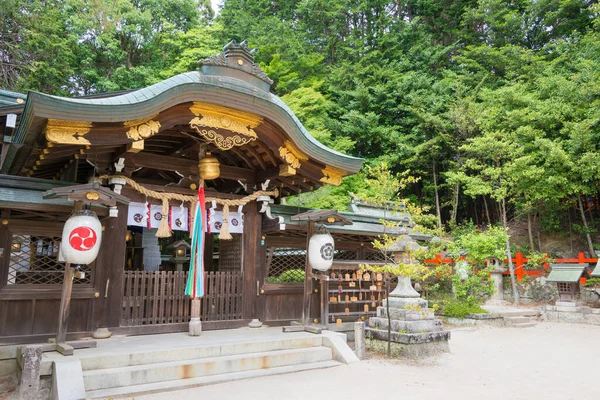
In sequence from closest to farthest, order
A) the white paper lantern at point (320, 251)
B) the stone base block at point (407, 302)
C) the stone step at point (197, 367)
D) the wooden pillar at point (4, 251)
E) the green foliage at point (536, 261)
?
1. the stone step at point (197, 367)
2. the wooden pillar at point (4, 251)
3. the white paper lantern at point (320, 251)
4. the stone base block at point (407, 302)
5. the green foliage at point (536, 261)

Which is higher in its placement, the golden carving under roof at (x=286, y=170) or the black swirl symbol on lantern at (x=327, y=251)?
the golden carving under roof at (x=286, y=170)

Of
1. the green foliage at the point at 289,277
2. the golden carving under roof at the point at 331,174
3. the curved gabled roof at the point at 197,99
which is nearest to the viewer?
the curved gabled roof at the point at 197,99

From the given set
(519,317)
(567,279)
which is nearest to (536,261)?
(567,279)

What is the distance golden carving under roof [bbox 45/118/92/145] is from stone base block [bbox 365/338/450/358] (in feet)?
21.8

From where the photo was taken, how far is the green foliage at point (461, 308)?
1328 cm

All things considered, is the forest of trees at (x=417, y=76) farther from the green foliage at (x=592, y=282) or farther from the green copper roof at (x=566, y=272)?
the green copper roof at (x=566, y=272)

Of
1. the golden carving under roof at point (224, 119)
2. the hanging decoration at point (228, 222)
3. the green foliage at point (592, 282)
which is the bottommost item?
the green foliage at point (592, 282)

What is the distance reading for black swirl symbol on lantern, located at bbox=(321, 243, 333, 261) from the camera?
7932mm

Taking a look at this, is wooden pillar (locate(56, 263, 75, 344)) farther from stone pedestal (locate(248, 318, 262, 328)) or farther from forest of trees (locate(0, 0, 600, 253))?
forest of trees (locate(0, 0, 600, 253))

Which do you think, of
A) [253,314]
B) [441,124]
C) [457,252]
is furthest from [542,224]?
[253,314]

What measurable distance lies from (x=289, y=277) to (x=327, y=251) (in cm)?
168

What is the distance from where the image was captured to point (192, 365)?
18.8 ft

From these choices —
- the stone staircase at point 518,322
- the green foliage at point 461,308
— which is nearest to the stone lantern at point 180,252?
the green foliage at point 461,308

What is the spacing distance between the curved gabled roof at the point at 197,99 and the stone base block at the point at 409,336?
362 centimetres
